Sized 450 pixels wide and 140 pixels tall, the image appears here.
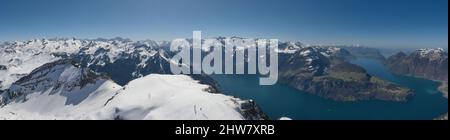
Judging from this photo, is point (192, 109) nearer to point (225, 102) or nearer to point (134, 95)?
point (225, 102)

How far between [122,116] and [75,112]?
7683 cm
